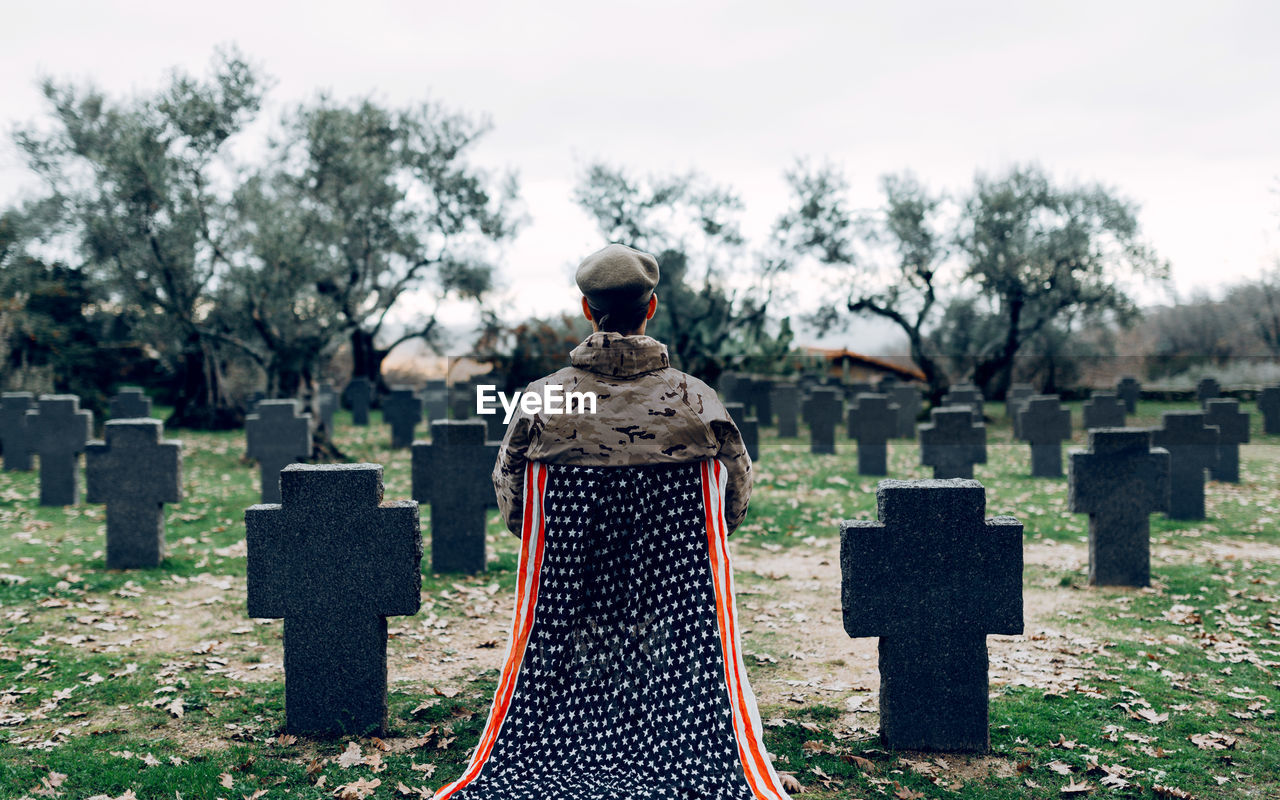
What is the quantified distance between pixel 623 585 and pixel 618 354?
2.85 feet

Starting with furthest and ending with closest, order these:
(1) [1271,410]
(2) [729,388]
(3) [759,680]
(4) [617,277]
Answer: (2) [729,388]
(1) [1271,410]
(3) [759,680]
(4) [617,277]

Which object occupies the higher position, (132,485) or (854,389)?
(854,389)

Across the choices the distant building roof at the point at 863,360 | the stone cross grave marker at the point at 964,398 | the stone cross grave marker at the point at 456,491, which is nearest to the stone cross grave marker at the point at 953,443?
the stone cross grave marker at the point at 456,491

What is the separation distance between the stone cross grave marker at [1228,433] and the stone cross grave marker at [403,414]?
14.2m

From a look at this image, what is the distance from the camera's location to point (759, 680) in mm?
5301

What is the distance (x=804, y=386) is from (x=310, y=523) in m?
22.5

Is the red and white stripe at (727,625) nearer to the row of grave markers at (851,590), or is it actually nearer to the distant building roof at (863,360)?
the row of grave markers at (851,590)

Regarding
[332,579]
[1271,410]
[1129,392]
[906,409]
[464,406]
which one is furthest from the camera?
[1129,392]

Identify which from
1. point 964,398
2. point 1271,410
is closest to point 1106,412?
point 964,398

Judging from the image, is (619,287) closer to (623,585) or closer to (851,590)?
(623,585)

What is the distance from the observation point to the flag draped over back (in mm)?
3268

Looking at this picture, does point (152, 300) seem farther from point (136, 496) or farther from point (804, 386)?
point (804, 386)

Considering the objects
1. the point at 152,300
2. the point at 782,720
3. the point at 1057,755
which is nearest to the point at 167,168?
the point at 152,300

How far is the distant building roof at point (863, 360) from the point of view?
108 feet
